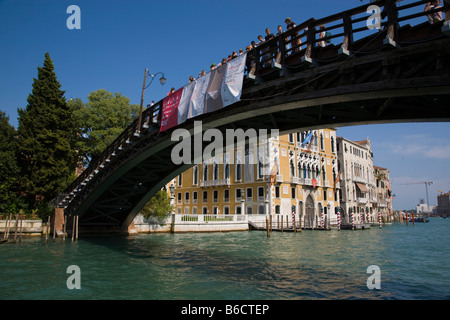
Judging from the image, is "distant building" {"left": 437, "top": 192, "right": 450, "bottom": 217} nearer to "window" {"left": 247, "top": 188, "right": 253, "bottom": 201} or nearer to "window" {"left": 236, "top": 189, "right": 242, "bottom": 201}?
"window" {"left": 236, "top": 189, "right": 242, "bottom": 201}

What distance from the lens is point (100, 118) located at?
87.1ft

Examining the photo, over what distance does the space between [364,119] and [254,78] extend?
2871 millimetres

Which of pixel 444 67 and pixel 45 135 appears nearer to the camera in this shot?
pixel 444 67

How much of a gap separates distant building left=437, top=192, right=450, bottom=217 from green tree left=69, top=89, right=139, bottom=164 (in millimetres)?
147460

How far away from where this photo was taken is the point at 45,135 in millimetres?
22609

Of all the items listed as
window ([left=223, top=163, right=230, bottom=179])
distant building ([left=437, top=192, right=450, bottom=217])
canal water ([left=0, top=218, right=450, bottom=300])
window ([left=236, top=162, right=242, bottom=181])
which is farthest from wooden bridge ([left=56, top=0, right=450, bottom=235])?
distant building ([left=437, top=192, right=450, bottom=217])

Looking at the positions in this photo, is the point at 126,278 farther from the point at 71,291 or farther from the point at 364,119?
the point at 364,119

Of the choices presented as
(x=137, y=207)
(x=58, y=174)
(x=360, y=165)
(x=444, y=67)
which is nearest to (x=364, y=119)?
(x=444, y=67)

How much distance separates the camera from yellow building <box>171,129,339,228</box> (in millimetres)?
35094

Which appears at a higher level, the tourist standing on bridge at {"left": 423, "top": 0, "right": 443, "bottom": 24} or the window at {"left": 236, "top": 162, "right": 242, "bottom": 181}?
the window at {"left": 236, "top": 162, "right": 242, "bottom": 181}

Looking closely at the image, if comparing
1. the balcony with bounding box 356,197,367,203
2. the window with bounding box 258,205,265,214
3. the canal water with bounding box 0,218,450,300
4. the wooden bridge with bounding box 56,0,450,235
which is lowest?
the canal water with bounding box 0,218,450,300

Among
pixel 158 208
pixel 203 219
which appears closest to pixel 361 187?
pixel 203 219

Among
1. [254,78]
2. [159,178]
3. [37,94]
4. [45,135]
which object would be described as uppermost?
[37,94]
